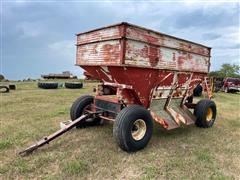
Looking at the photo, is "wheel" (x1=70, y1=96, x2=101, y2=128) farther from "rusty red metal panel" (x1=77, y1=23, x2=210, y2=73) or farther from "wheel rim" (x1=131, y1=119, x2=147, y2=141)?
"wheel rim" (x1=131, y1=119, x2=147, y2=141)

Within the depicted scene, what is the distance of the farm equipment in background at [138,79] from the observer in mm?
4582

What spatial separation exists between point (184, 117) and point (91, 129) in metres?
2.24

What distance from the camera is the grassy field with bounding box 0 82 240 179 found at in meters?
3.69

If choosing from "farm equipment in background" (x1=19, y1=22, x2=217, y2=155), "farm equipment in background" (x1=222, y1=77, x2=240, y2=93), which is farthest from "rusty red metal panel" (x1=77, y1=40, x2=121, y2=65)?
"farm equipment in background" (x1=222, y1=77, x2=240, y2=93)

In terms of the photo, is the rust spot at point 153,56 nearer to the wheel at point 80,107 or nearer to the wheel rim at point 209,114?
the wheel at point 80,107

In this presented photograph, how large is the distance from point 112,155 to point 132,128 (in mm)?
634

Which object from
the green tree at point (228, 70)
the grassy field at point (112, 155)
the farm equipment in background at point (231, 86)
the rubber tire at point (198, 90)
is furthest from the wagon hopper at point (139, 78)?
the green tree at point (228, 70)

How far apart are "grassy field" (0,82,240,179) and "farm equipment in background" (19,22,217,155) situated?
12.4 inches

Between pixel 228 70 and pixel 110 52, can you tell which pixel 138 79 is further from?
pixel 228 70

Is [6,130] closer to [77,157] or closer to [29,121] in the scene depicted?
[29,121]

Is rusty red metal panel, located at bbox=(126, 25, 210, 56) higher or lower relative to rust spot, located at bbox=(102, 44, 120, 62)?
higher

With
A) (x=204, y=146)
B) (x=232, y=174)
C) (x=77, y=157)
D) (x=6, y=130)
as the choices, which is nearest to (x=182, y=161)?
(x=232, y=174)

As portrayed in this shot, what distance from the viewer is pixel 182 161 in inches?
165

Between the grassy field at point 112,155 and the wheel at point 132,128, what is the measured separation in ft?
0.56
